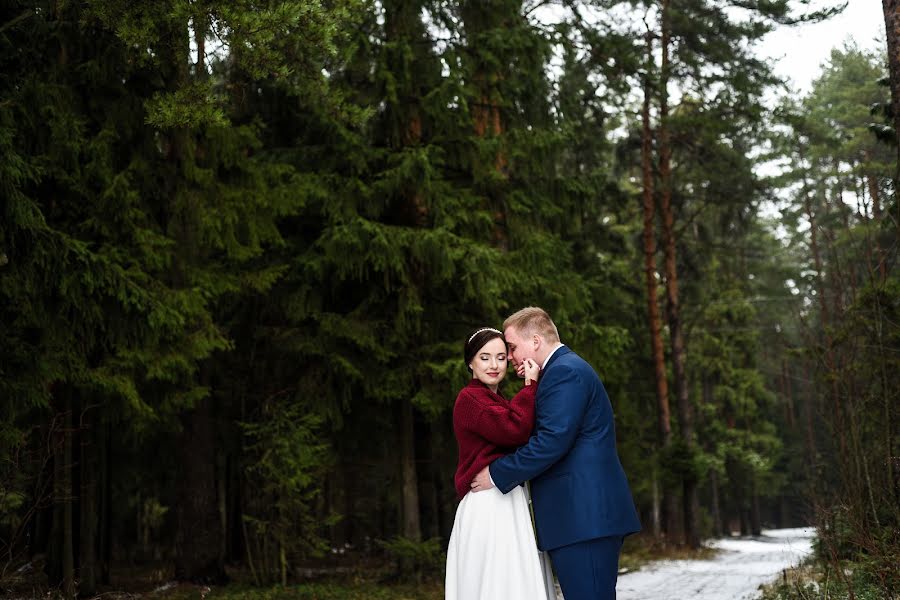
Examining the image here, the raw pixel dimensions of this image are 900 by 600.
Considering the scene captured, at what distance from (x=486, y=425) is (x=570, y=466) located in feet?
1.65

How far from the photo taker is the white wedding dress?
4695mm

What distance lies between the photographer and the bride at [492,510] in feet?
15.5

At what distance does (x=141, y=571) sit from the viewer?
20.0 m

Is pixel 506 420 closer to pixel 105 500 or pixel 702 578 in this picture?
pixel 702 578

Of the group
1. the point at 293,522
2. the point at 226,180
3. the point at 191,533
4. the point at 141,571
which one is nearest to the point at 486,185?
the point at 226,180

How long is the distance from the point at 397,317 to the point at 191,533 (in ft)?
14.8

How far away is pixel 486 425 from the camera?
16.0ft

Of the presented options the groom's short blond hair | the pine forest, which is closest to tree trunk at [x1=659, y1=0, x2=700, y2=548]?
the pine forest

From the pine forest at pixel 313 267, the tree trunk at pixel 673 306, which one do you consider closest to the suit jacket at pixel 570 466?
the pine forest at pixel 313 267

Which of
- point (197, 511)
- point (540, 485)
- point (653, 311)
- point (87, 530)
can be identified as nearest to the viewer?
point (540, 485)

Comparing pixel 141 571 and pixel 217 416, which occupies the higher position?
pixel 217 416

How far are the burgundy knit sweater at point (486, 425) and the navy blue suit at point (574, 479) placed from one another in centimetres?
10

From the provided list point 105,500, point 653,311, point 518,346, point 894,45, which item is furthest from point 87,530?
point 653,311

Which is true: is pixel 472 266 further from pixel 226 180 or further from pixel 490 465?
pixel 490 465
